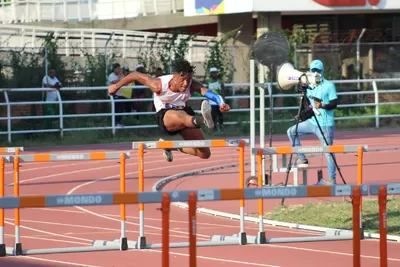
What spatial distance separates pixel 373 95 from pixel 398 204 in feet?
56.7

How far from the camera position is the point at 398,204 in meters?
15.0

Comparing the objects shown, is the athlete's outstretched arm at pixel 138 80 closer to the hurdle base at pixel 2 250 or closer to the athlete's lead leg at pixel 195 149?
the athlete's lead leg at pixel 195 149

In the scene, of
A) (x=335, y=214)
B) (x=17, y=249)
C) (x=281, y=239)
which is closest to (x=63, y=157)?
(x=17, y=249)

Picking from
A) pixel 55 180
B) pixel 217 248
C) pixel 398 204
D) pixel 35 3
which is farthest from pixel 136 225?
pixel 35 3

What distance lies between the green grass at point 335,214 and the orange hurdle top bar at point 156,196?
4.98 meters

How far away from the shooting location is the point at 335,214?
1443 centimetres

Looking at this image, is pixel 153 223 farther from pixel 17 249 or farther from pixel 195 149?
pixel 17 249

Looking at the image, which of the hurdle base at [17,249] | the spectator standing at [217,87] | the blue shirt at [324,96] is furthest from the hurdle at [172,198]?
the spectator standing at [217,87]

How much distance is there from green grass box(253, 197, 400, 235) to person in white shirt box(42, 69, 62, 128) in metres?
13.1

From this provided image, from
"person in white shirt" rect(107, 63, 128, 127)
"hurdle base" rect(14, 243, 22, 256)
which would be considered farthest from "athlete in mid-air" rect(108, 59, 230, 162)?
"person in white shirt" rect(107, 63, 128, 127)

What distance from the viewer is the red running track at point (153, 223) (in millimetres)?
11617

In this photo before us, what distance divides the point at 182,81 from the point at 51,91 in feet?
47.5

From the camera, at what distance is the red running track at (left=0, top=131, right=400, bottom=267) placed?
11.6 m

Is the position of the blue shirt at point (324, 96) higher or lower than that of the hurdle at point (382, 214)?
higher
